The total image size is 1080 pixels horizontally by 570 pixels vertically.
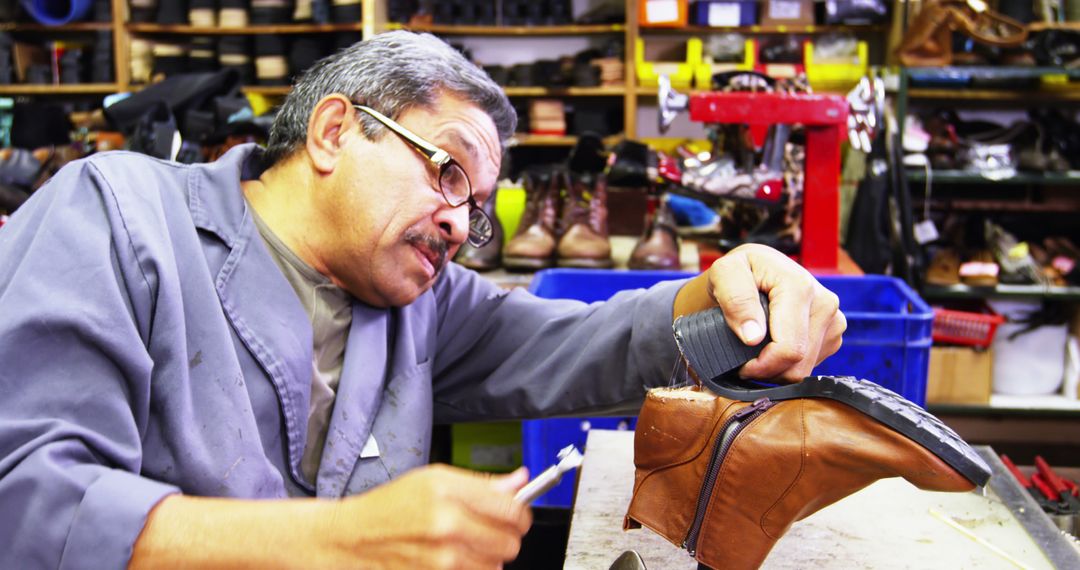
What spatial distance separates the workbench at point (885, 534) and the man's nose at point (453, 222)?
0.46 meters

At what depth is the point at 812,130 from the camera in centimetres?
256

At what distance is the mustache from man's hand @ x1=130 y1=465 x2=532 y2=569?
1.91 ft

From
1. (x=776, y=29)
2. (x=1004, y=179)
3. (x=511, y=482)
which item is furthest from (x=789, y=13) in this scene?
(x=511, y=482)

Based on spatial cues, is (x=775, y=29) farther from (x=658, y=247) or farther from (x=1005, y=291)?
(x=658, y=247)

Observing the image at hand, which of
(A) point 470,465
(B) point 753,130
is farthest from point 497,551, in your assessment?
(B) point 753,130

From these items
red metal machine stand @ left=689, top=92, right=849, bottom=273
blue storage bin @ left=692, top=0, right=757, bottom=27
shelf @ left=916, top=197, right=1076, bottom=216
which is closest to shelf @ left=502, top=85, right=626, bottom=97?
blue storage bin @ left=692, top=0, right=757, bottom=27

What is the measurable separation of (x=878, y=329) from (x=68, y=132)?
15.8 feet

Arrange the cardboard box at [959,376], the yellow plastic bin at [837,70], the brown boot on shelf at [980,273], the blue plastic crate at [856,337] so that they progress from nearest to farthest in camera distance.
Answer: the blue plastic crate at [856,337] < the cardboard box at [959,376] < the brown boot on shelf at [980,273] < the yellow plastic bin at [837,70]

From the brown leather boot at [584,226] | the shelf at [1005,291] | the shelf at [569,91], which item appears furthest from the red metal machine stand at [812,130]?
the shelf at [569,91]

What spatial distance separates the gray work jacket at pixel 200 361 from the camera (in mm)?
921

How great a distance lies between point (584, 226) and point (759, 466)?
1.62m

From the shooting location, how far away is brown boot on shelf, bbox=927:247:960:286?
4.23 meters

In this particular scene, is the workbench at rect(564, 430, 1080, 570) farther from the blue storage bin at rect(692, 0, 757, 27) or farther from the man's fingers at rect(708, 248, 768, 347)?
the blue storage bin at rect(692, 0, 757, 27)

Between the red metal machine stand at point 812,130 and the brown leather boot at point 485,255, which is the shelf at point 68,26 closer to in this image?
the brown leather boot at point 485,255
